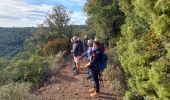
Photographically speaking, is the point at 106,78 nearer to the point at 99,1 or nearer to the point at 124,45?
the point at 124,45

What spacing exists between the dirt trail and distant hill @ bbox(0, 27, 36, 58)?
48.0 metres

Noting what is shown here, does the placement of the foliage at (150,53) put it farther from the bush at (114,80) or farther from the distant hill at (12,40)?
the distant hill at (12,40)

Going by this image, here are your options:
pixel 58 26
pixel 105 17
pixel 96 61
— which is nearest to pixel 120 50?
pixel 96 61

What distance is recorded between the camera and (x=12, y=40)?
81375 mm

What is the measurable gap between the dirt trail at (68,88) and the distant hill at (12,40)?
47962 millimetres

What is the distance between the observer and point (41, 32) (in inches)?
1442

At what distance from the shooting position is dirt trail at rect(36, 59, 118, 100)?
657 inches

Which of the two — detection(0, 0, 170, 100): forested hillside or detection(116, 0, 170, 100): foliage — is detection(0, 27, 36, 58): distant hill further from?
detection(116, 0, 170, 100): foliage

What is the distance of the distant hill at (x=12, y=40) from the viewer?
238ft

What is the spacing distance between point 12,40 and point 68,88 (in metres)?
64.4

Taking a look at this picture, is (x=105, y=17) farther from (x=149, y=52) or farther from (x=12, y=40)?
(x=12, y=40)

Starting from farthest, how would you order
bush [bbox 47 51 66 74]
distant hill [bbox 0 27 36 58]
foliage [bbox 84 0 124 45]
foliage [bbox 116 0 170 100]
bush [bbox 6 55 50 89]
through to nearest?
1. distant hill [bbox 0 27 36 58]
2. foliage [bbox 84 0 124 45]
3. bush [bbox 47 51 66 74]
4. bush [bbox 6 55 50 89]
5. foliage [bbox 116 0 170 100]

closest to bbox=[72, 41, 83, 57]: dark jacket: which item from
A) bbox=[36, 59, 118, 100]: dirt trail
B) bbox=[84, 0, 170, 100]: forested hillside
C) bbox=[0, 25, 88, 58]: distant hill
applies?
bbox=[36, 59, 118, 100]: dirt trail

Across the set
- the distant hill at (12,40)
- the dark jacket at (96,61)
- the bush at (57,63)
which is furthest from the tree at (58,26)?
the distant hill at (12,40)
